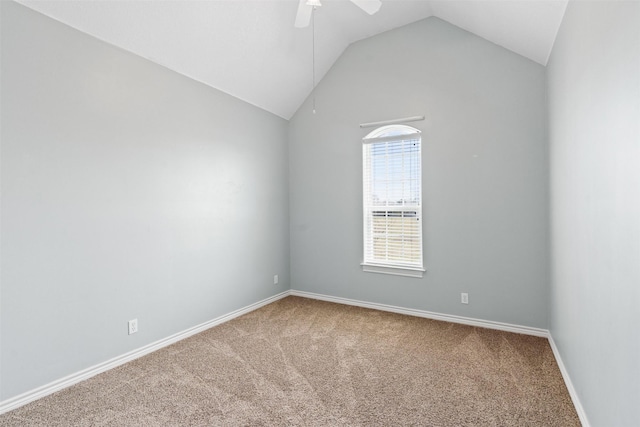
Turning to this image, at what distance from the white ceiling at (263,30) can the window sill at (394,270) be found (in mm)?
2402

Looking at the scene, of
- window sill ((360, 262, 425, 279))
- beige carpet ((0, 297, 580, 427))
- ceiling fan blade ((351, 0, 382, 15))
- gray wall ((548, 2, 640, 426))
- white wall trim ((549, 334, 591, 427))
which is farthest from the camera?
window sill ((360, 262, 425, 279))

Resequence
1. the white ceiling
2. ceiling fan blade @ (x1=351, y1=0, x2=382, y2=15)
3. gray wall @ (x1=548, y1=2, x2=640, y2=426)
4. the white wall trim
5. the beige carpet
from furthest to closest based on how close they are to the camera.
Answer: the white ceiling
ceiling fan blade @ (x1=351, y1=0, x2=382, y2=15)
the beige carpet
the white wall trim
gray wall @ (x1=548, y1=2, x2=640, y2=426)

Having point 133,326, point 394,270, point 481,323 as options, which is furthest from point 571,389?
point 133,326

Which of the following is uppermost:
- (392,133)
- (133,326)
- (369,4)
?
(369,4)

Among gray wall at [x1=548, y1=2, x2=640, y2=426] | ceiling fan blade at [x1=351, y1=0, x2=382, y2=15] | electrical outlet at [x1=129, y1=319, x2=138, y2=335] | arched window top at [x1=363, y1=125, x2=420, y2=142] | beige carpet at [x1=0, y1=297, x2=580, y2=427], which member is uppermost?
ceiling fan blade at [x1=351, y1=0, x2=382, y2=15]

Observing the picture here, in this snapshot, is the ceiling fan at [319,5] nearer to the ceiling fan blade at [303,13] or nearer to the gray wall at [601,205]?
the ceiling fan blade at [303,13]

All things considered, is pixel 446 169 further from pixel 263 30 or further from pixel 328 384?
pixel 328 384

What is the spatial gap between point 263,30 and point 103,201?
7.20ft

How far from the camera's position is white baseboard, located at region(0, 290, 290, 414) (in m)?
2.18

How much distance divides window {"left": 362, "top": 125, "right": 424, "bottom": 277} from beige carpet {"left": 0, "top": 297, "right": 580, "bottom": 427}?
88cm

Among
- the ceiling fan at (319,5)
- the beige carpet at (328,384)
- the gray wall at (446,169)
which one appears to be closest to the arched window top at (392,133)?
the gray wall at (446,169)

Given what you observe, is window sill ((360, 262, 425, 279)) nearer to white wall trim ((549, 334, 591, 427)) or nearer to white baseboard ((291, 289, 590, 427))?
white baseboard ((291, 289, 590, 427))

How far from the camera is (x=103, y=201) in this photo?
266 centimetres

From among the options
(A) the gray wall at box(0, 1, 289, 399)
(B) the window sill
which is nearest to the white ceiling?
(A) the gray wall at box(0, 1, 289, 399)
